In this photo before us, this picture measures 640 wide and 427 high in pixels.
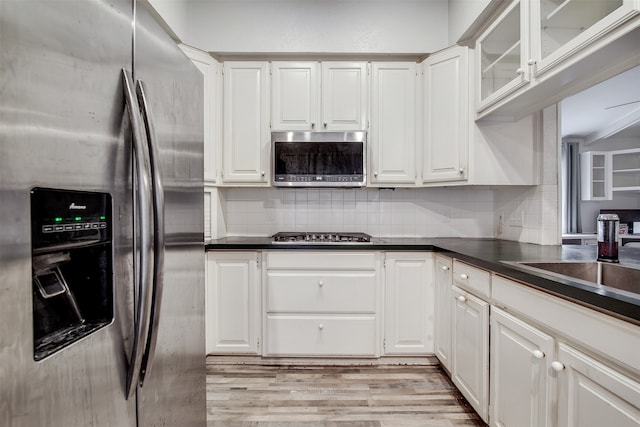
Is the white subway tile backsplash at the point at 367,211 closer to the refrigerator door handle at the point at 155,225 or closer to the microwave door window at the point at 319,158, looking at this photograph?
the microwave door window at the point at 319,158

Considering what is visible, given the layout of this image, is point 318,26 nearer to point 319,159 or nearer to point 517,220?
point 319,159

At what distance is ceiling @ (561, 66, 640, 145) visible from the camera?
1.73 m

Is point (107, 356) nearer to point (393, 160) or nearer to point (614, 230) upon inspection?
point (614, 230)

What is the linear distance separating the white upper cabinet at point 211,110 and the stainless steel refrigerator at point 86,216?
4.82 feet

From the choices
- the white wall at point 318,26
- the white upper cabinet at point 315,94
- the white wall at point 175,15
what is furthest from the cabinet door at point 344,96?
the white wall at point 175,15

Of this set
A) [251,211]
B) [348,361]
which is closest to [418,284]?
[348,361]

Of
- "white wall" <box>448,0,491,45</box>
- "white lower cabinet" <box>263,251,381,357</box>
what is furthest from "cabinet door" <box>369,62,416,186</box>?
"white lower cabinet" <box>263,251,381,357</box>

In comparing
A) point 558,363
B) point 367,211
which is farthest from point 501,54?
point 558,363

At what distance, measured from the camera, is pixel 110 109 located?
74 cm

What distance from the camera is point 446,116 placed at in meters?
2.40

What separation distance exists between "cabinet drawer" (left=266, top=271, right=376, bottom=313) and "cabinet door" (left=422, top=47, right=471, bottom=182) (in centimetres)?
97

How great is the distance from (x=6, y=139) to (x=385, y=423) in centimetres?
192

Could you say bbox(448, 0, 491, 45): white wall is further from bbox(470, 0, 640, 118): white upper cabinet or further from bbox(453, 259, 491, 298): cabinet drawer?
bbox(453, 259, 491, 298): cabinet drawer

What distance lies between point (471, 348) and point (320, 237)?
1.30 m
